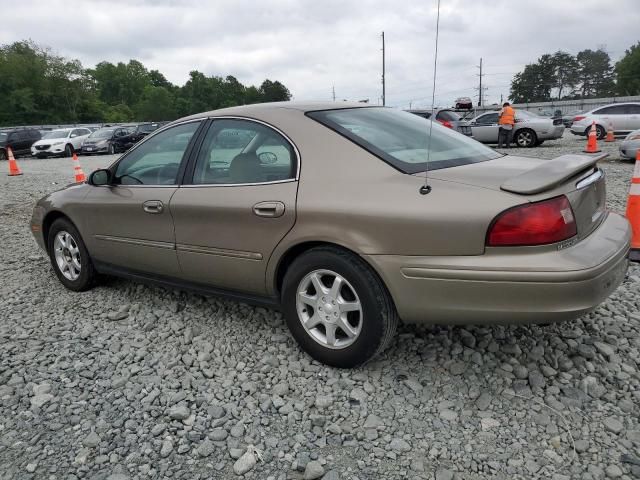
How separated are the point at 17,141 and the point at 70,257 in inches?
929

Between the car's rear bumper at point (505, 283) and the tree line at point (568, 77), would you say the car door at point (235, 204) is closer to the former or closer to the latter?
the car's rear bumper at point (505, 283)

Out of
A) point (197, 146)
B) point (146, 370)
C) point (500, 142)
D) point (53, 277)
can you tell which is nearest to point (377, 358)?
point (146, 370)

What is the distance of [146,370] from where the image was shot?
294cm

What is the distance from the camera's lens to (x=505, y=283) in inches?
87.8

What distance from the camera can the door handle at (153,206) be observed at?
3381mm

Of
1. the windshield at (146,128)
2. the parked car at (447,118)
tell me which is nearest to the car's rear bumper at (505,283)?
the parked car at (447,118)

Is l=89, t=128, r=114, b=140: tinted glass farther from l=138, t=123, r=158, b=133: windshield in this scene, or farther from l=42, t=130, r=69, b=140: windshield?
l=138, t=123, r=158, b=133: windshield

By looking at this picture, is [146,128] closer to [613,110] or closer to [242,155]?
[613,110]

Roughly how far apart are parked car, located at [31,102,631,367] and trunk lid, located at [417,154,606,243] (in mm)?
11

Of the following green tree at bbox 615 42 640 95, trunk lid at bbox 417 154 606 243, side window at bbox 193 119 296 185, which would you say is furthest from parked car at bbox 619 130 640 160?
green tree at bbox 615 42 640 95

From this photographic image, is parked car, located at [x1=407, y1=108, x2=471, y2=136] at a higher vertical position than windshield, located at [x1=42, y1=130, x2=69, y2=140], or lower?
higher

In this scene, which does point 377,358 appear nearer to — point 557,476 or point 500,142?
point 557,476

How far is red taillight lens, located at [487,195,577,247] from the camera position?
7.23ft

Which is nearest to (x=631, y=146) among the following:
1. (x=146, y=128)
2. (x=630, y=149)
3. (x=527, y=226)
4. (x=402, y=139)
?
(x=630, y=149)
